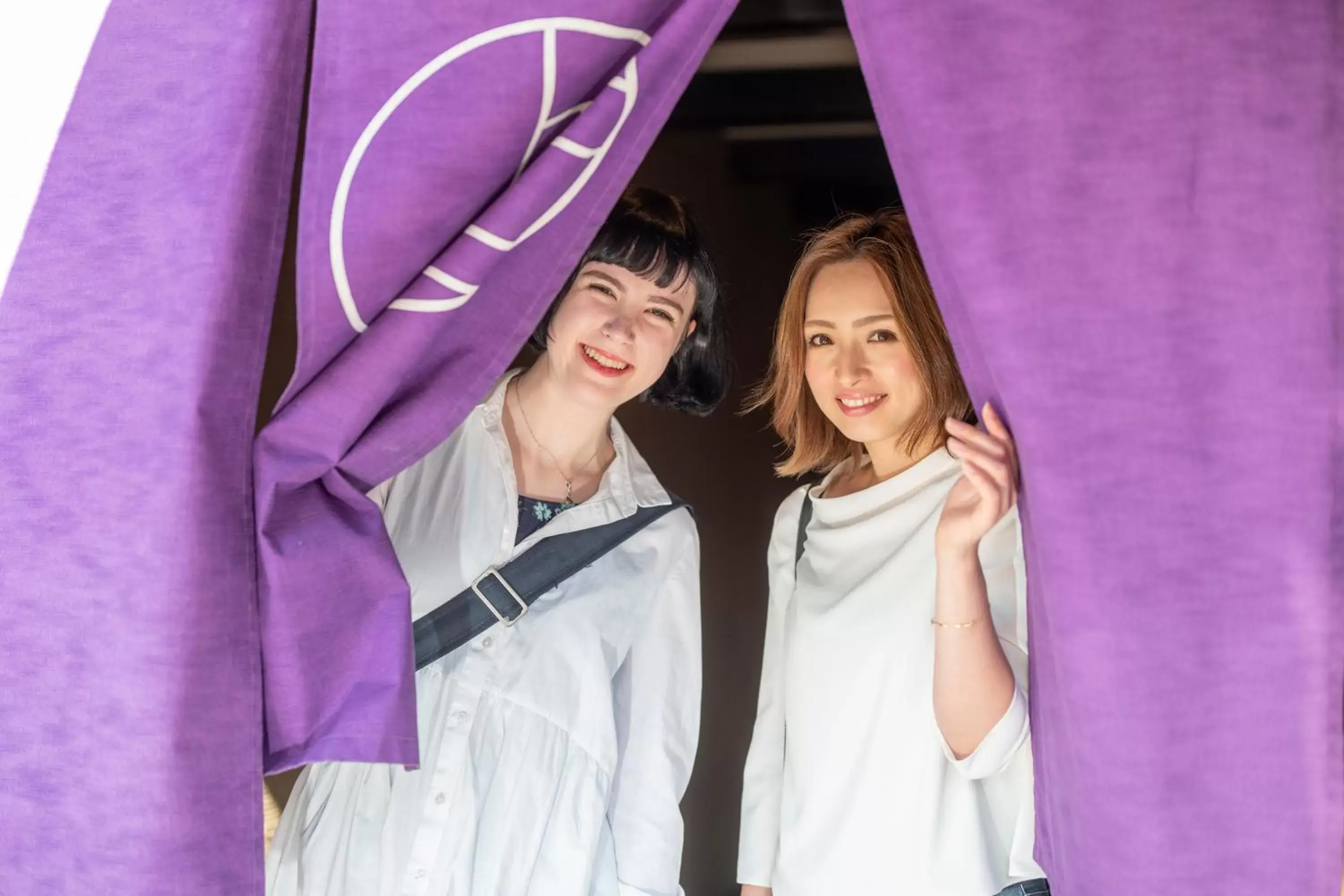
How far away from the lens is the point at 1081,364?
47.0 inches

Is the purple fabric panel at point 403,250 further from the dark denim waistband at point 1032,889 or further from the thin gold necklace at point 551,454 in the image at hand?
the dark denim waistband at point 1032,889

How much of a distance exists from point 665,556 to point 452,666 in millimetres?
400

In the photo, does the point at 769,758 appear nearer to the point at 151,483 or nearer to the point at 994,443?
the point at 994,443

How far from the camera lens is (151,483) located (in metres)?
1.27

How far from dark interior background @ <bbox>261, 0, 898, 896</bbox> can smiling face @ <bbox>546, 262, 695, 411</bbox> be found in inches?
8.1

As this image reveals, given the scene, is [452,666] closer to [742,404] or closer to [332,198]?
[332,198]

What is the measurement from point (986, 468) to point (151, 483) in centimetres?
94

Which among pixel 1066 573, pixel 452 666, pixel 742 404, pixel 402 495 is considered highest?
pixel 742 404

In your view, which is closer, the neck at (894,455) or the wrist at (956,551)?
the wrist at (956,551)

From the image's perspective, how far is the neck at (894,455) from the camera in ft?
6.15

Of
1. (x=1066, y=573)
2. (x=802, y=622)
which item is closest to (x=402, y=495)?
(x=802, y=622)

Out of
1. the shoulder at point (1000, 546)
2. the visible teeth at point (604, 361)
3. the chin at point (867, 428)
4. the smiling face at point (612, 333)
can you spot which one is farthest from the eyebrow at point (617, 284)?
the shoulder at point (1000, 546)

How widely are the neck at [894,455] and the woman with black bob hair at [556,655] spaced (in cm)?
33

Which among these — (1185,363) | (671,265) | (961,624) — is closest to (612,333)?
(671,265)
